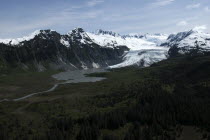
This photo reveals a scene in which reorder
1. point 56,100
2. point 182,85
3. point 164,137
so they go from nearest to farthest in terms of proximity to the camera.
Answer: point 164,137 < point 56,100 < point 182,85

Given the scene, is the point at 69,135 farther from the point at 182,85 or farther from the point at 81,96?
the point at 182,85

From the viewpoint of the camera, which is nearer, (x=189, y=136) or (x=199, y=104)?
(x=189, y=136)

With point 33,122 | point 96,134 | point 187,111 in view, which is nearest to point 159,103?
point 187,111

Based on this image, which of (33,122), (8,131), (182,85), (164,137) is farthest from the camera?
(182,85)

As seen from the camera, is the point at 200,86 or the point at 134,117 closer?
the point at 134,117

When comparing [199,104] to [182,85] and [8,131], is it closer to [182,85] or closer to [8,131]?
[182,85]

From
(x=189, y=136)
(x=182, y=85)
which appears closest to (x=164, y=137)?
(x=189, y=136)

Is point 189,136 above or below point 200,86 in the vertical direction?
below

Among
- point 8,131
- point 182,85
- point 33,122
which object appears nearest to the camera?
point 8,131

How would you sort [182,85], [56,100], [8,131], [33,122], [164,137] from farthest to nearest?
[182,85] → [56,100] → [33,122] → [8,131] → [164,137]
